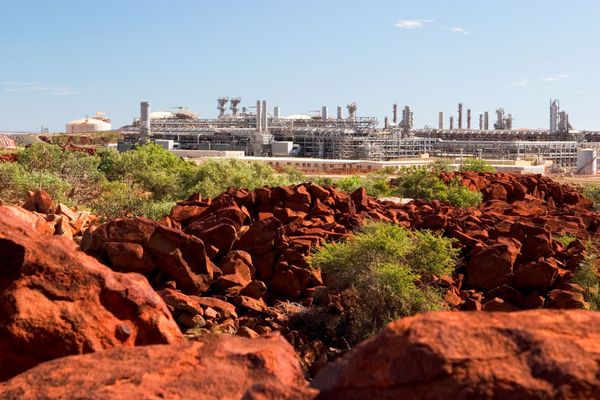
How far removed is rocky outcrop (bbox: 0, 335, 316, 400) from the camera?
3.70m

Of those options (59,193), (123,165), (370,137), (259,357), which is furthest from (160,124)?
(259,357)

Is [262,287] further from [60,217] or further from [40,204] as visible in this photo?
[40,204]

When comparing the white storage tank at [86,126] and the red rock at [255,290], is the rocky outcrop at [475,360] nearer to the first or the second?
the red rock at [255,290]

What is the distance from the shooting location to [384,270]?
9.73 m

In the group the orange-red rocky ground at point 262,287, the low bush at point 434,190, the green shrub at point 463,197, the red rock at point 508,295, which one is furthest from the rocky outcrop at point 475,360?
the low bush at point 434,190

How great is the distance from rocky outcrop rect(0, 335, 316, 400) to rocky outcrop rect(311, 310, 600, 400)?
612 millimetres

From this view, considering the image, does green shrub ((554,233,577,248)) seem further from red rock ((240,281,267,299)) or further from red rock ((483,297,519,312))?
red rock ((240,281,267,299))

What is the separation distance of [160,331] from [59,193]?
16154 millimetres

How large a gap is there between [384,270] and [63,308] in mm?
5279

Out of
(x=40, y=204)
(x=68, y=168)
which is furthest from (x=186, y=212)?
(x=68, y=168)

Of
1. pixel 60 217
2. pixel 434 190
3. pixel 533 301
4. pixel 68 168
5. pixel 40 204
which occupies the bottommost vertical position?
pixel 533 301

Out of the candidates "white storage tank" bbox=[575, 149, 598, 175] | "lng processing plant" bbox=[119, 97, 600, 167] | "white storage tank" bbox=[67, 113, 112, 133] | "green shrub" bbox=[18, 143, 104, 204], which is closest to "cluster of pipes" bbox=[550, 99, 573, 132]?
"lng processing plant" bbox=[119, 97, 600, 167]

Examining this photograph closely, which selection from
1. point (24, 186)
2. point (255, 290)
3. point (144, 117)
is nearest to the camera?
point (255, 290)

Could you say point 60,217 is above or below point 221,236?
above
